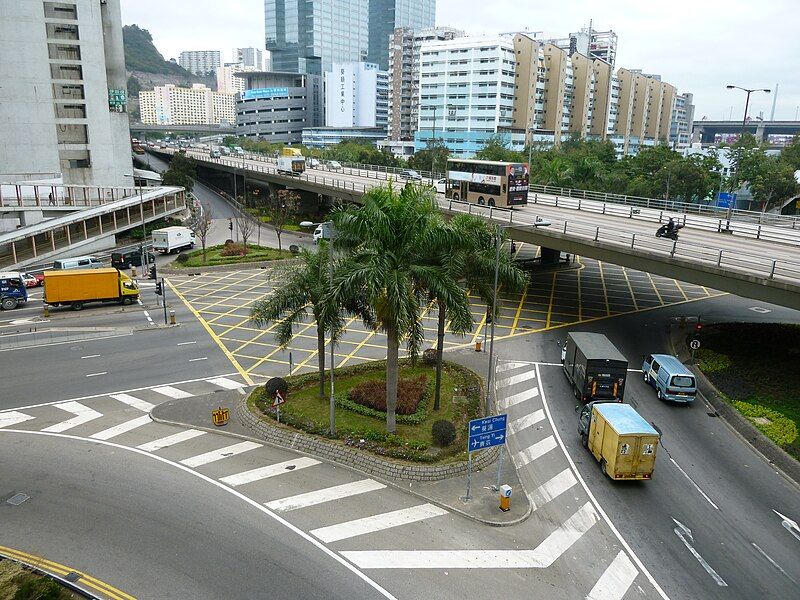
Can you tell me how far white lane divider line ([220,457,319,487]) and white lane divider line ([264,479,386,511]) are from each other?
1.64 m

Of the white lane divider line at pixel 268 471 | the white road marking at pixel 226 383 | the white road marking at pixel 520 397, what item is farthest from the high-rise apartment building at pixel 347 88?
the white lane divider line at pixel 268 471

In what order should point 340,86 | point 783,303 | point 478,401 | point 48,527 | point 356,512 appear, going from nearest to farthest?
point 48,527 < point 356,512 < point 478,401 < point 783,303 < point 340,86

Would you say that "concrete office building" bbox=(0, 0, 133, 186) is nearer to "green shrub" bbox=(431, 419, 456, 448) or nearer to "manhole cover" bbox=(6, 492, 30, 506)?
"manhole cover" bbox=(6, 492, 30, 506)

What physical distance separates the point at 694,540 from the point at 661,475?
374 centimetres

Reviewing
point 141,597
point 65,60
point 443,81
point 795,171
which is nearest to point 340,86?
point 443,81

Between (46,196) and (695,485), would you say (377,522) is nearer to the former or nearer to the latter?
(695,485)

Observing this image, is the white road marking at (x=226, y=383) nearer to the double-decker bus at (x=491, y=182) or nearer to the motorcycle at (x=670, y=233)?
the motorcycle at (x=670, y=233)

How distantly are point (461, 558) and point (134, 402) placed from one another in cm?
1651

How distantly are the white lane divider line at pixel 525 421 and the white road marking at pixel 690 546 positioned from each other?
7149mm

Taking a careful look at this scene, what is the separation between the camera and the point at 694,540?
16453 millimetres

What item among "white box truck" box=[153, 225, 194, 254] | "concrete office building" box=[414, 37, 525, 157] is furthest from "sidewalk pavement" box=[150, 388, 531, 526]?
"concrete office building" box=[414, 37, 525, 157]

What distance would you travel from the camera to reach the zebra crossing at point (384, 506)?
588 inches

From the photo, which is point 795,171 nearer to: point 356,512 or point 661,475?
point 661,475

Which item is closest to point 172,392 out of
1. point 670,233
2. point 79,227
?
point 670,233
